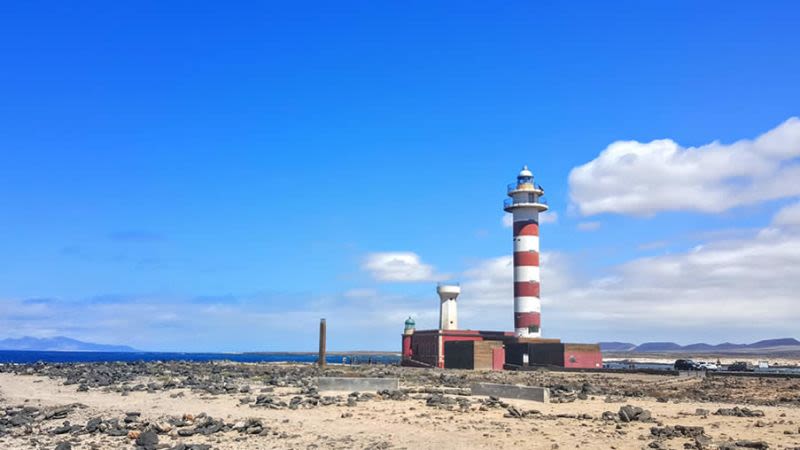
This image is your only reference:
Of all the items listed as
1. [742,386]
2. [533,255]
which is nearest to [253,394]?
[742,386]

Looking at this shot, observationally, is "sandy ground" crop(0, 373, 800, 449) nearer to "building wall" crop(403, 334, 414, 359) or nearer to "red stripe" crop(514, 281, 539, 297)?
"red stripe" crop(514, 281, 539, 297)

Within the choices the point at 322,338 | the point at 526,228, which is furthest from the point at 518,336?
the point at 322,338

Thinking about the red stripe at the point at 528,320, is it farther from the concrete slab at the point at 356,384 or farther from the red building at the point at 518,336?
the concrete slab at the point at 356,384

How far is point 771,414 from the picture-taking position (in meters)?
23.0

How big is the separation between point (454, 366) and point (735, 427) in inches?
1646

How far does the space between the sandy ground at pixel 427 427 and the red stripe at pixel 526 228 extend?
3715cm

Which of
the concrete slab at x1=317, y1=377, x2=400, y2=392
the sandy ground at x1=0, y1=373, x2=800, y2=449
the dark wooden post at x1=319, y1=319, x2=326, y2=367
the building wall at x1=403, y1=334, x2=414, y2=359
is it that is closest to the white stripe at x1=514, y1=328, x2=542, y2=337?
the building wall at x1=403, y1=334, x2=414, y2=359

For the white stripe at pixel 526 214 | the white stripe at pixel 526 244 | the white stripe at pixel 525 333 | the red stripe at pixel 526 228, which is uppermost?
the white stripe at pixel 526 214

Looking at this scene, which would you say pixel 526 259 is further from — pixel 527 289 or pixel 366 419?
pixel 366 419

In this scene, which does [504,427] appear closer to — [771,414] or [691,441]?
[691,441]

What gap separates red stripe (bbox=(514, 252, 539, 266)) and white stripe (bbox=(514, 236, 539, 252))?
0.36m

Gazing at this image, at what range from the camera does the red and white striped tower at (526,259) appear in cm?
6188

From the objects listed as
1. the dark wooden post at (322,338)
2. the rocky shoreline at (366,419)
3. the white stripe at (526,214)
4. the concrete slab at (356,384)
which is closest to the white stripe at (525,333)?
the white stripe at (526,214)

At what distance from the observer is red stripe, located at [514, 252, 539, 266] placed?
2461 inches
